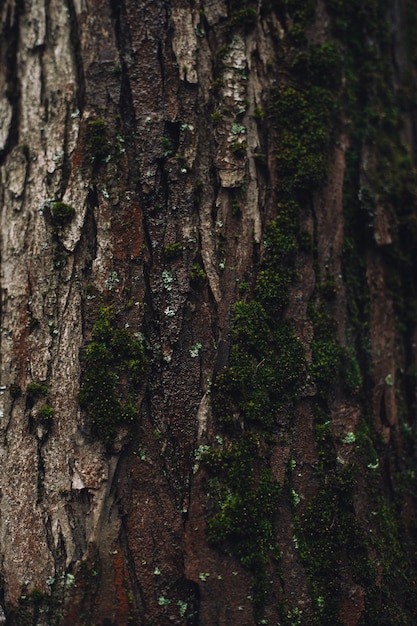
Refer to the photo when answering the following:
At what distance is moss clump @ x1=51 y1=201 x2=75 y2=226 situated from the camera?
Answer: 2668mm

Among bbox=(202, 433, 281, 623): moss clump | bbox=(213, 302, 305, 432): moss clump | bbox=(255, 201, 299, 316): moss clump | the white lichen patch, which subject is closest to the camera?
bbox=(202, 433, 281, 623): moss clump

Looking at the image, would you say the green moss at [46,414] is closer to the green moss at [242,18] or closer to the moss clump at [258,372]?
the moss clump at [258,372]

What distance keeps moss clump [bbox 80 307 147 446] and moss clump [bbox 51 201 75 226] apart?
505mm

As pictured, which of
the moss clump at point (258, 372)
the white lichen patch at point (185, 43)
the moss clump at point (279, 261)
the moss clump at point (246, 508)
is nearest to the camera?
the moss clump at point (246, 508)

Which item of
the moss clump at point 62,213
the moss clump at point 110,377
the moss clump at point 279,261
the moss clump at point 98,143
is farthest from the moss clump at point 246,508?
the moss clump at point 98,143

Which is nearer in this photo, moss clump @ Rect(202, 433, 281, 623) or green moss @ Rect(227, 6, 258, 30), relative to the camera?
moss clump @ Rect(202, 433, 281, 623)

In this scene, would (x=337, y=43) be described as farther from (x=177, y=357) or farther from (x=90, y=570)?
(x=90, y=570)

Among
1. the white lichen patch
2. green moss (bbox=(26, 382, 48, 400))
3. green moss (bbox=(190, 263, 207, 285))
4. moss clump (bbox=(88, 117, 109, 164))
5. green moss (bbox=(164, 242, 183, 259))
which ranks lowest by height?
green moss (bbox=(26, 382, 48, 400))

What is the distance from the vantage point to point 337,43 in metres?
3.06

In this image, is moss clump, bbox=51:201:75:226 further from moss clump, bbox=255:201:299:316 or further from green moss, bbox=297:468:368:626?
green moss, bbox=297:468:368:626

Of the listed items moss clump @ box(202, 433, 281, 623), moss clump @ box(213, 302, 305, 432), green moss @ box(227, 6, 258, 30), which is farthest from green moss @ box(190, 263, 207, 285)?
green moss @ box(227, 6, 258, 30)

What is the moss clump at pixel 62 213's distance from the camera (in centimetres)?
267

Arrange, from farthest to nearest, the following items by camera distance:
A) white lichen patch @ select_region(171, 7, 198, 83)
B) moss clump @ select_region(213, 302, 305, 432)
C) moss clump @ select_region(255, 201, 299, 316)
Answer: white lichen patch @ select_region(171, 7, 198, 83) < moss clump @ select_region(255, 201, 299, 316) < moss clump @ select_region(213, 302, 305, 432)

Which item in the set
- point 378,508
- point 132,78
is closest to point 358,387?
point 378,508
